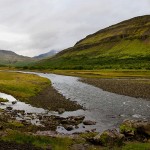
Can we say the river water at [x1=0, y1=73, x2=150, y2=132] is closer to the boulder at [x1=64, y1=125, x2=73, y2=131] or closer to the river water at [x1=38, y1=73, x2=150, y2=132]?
the river water at [x1=38, y1=73, x2=150, y2=132]

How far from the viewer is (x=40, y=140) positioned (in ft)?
113

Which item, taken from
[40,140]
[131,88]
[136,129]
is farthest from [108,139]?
[131,88]

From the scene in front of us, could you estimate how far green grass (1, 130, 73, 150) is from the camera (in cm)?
3323

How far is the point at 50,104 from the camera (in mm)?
63062

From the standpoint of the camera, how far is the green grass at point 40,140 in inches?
1308

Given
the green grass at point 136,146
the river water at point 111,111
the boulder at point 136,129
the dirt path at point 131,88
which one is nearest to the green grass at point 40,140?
the green grass at point 136,146

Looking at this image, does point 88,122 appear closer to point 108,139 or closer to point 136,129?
point 136,129

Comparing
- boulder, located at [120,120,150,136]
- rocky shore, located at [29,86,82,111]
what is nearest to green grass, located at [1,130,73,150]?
boulder, located at [120,120,150,136]

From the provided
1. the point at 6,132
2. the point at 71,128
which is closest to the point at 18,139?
the point at 6,132

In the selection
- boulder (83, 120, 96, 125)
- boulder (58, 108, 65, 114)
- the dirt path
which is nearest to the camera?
boulder (83, 120, 96, 125)

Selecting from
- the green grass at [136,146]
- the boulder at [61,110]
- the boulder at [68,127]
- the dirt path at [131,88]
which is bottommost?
the green grass at [136,146]

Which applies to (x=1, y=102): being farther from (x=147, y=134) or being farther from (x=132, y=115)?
(x=147, y=134)

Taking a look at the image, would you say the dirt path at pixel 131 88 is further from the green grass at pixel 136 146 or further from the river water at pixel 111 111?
the green grass at pixel 136 146

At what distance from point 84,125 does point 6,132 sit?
40.7 ft
